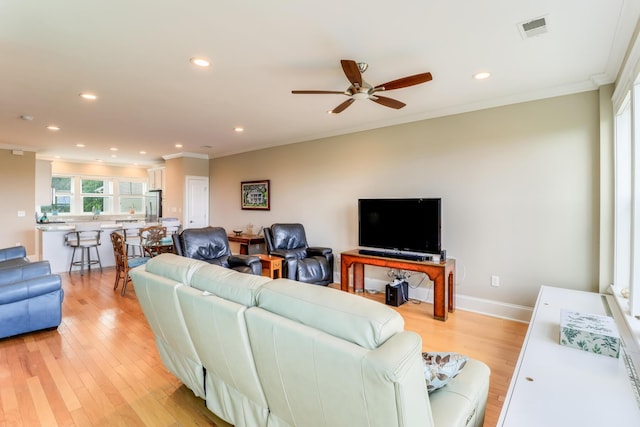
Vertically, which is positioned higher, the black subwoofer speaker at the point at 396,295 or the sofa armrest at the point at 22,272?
the sofa armrest at the point at 22,272

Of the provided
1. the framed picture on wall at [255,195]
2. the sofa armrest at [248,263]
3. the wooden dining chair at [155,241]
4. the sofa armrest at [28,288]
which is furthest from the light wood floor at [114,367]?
the framed picture on wall at [255,195]

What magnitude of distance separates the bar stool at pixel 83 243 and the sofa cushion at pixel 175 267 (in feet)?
16.1

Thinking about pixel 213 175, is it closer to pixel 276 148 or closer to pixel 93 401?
pixel 276 148

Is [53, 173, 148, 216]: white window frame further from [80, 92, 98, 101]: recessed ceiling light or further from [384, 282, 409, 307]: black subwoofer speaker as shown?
[384, 282, 409, 307]: black subwoofer speaker

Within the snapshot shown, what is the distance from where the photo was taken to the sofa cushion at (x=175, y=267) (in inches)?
70.9

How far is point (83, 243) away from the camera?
586 centimetres

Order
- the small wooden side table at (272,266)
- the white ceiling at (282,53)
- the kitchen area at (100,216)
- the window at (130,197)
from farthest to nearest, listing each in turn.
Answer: the window at (130,197)
the kitchen area at (100,216)
the small wooden side table at (272,266)
the white ceiling at (282,53)

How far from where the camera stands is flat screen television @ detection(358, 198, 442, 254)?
12.5 feet

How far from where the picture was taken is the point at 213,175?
24.9 ft

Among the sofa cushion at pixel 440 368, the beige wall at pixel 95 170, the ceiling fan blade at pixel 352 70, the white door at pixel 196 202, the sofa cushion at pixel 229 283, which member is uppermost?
the beige wall at pixel 95 170

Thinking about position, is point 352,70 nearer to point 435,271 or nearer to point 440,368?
point 440,368

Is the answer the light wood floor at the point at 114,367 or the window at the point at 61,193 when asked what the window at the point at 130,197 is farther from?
the light wood floor at the point at 114,367

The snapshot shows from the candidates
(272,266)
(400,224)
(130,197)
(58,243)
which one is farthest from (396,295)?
(130,197)

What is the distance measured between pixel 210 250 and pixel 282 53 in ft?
9.85
